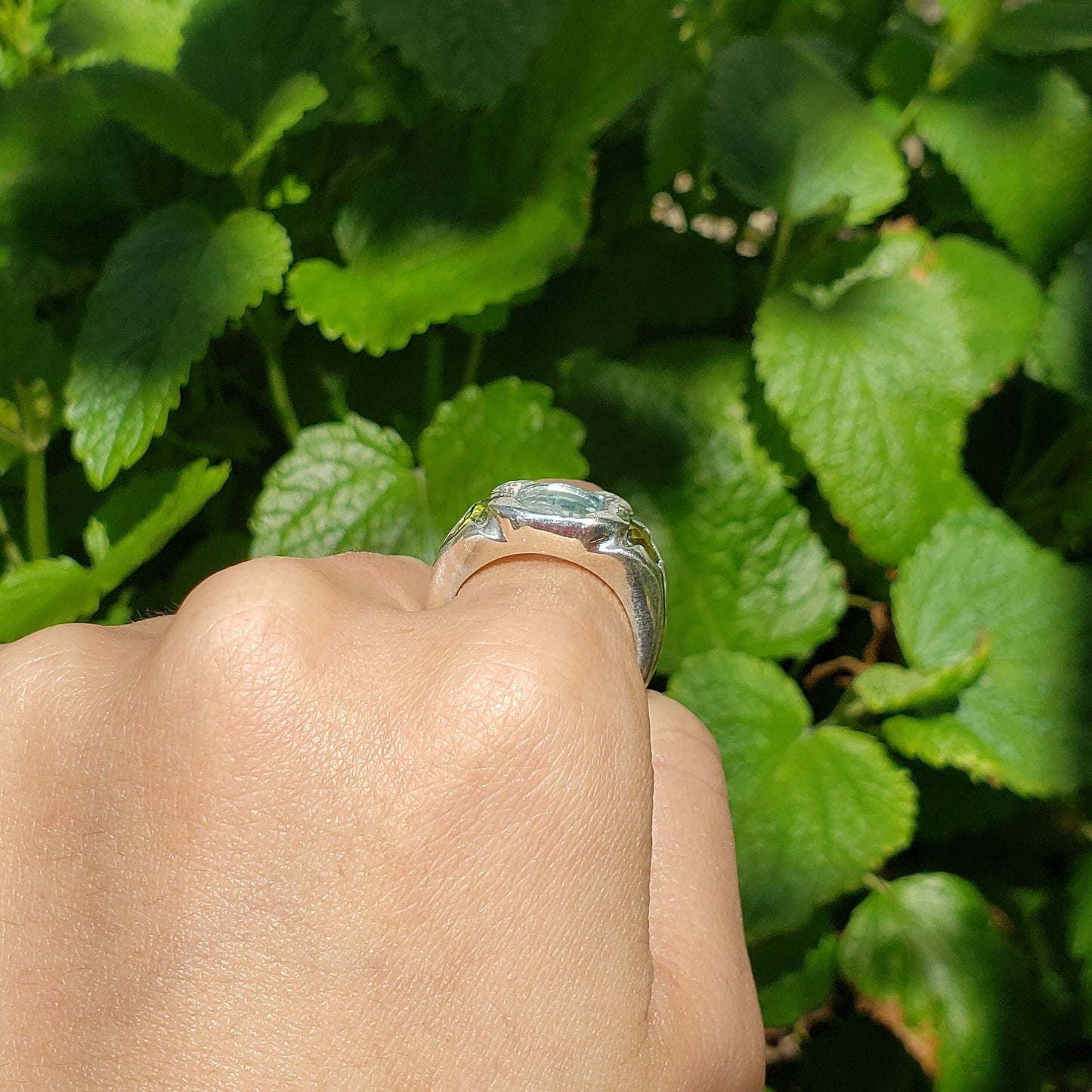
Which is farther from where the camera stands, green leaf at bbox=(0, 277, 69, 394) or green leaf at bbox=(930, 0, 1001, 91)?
green leaf at bbox=(930, 0, 1001, 91)

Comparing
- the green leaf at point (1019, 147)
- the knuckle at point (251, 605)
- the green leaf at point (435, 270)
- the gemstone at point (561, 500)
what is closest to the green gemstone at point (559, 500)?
the gemstone at point (561, 500)

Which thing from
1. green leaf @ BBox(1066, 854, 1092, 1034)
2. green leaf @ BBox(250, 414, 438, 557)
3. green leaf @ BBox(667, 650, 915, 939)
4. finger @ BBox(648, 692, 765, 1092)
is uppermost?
green leaf @ BBox(250, 414, 438, 557)

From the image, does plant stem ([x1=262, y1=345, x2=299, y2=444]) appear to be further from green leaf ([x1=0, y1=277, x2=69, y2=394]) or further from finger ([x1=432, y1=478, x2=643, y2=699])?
finger ([x1=432, y1=478, x2=643, y2=699])

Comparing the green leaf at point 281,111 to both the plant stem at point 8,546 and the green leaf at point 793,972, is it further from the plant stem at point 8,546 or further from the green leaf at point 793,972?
the green leaf at point 793,972

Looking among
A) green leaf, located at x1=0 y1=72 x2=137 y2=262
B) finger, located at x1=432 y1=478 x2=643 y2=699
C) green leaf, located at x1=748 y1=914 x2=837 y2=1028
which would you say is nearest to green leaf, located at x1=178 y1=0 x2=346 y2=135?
green leaf, located at x1=0 y1=72 x2=137 y2=262

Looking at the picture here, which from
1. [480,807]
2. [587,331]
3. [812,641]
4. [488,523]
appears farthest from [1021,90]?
[480,807]

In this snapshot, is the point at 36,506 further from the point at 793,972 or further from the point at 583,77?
the point at 793,972
